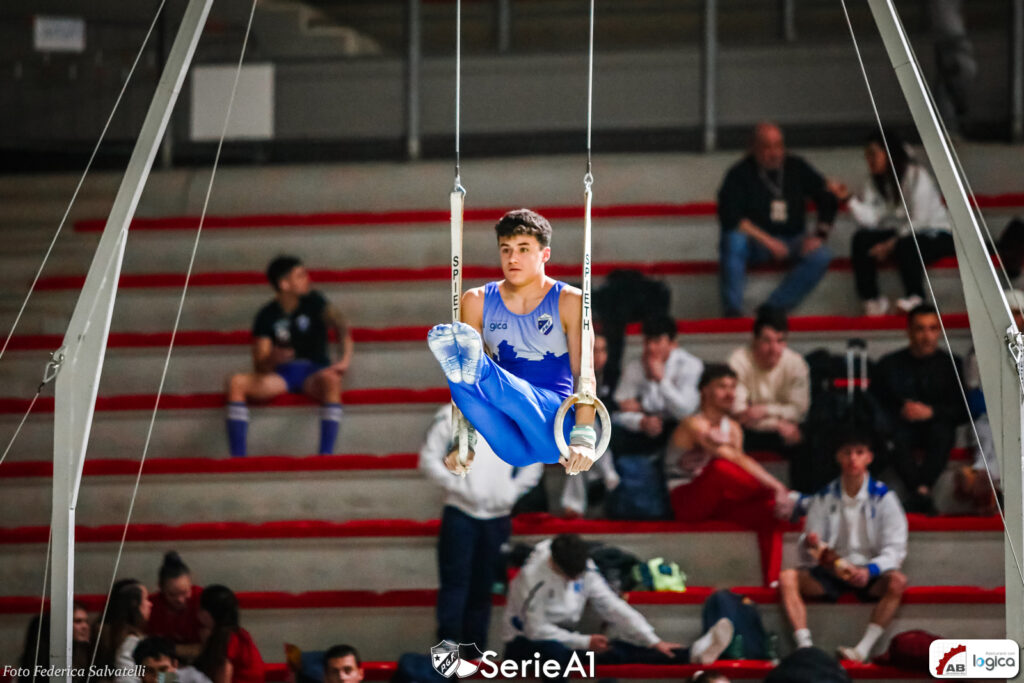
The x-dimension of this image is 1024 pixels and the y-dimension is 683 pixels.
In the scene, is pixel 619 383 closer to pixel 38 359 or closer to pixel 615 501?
pixel 615 501

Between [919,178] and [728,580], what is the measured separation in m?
2.50

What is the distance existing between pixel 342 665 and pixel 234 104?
440cm

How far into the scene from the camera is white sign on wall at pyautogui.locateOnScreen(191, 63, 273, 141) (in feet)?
28.7

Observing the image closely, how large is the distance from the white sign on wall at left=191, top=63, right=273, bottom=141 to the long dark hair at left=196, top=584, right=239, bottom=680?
3.74 m

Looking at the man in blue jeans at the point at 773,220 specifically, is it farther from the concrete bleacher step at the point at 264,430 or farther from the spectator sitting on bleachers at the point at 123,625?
the spectator sitting on bleachers at the point at 123,625

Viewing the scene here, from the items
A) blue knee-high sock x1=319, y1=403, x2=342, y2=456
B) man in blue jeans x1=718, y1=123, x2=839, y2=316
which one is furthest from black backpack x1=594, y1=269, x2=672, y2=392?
blue knee-high sock x1=319, y1=403, x2=342, y2=456

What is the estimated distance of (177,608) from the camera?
5.97 m

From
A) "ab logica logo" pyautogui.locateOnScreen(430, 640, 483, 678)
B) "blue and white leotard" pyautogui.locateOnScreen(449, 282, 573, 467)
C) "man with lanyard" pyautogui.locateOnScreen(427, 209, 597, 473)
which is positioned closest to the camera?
"man with lanyard" pyautogui.locateOnScreen(427, 209, 597, 473)

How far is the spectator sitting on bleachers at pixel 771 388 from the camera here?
6.46 meters

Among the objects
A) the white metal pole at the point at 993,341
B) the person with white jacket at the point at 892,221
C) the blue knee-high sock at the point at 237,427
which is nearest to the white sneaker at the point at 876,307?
the person with white jacket at the point at 892,221

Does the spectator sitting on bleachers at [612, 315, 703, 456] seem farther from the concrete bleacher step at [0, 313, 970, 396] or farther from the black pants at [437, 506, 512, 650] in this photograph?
the black pants at [437, 506, 512, 650]

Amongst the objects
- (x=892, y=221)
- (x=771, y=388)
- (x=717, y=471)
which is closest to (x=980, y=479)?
(x=771, y=388)

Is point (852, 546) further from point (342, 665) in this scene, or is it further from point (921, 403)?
point (342, 665)

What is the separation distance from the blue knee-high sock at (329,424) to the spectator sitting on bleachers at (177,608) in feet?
3.85
